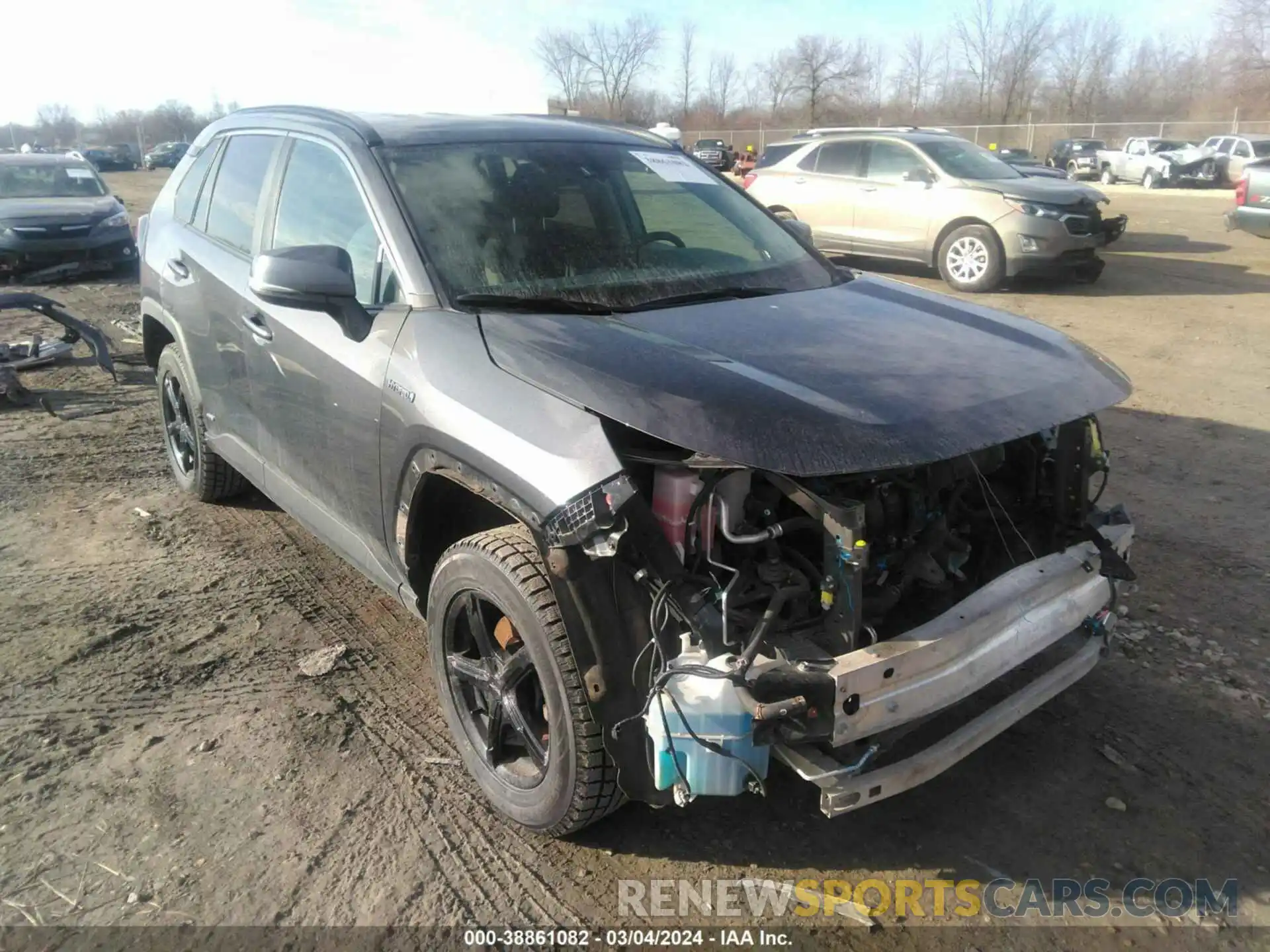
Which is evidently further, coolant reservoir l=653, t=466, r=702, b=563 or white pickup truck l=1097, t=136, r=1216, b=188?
white pickup truck l=1097, t=136, r=1216, b=188

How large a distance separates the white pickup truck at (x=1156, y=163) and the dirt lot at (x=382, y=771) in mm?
30479

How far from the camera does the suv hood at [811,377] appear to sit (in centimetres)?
222

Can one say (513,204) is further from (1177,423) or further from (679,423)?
(1177,423)

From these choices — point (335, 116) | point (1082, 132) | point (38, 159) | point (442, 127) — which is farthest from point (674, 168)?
point (1082, 132)

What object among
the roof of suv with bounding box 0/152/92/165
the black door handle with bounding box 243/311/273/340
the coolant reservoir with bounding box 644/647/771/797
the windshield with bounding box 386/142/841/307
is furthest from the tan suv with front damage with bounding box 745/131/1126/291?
the roof of suv with bounding box 0/152/92/165

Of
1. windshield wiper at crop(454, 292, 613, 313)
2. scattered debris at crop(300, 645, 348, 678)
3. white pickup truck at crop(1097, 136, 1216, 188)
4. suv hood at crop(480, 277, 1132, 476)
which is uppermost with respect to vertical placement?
windshield wiper at crop(454, 292, 613, 313)

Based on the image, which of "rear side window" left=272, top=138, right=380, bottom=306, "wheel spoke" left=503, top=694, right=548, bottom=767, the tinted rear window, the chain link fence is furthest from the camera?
the chain link fence

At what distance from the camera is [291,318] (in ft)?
11.1

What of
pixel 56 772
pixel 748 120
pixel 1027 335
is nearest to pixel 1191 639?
pixel 1027 335

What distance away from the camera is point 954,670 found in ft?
7.74

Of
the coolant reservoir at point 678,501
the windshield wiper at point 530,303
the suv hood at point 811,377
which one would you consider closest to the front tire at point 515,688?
the coolant reservoir at point 678,501

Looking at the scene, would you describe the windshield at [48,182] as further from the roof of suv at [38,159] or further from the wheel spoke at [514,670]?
the wheel spoke at [514,670]

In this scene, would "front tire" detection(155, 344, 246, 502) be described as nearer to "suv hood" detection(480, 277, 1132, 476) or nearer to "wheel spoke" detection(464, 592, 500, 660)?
"wheel spoke" detection(464, 592, 500, 660)

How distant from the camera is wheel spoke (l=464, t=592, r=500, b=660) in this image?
278cm
